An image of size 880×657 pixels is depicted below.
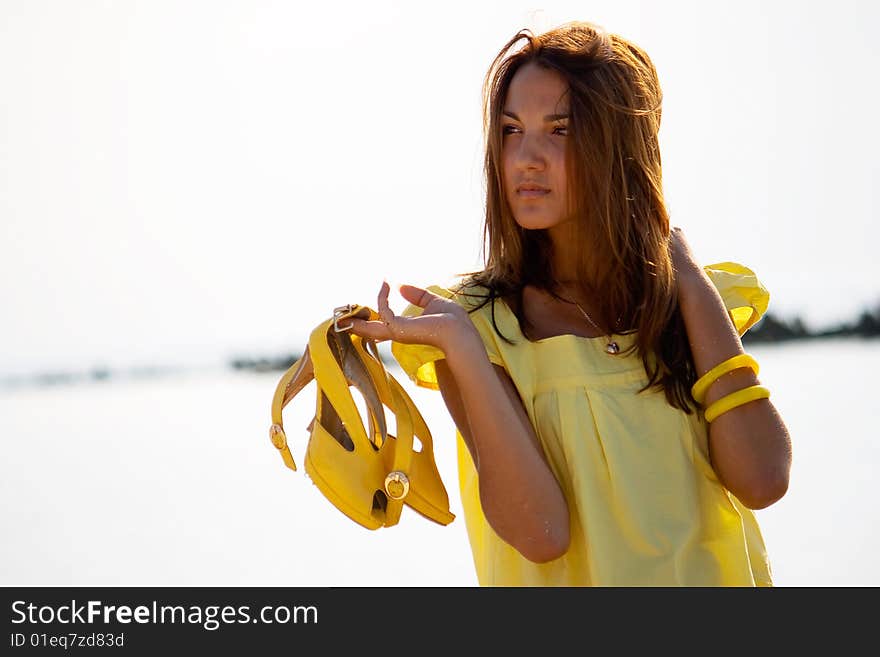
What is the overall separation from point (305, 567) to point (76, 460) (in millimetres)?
2406

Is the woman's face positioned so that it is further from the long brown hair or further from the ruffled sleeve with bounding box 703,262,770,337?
the ruffled sleeve with bounding box 703,262,770,337

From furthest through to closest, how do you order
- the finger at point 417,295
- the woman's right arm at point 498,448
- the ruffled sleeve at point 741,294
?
1. the ruffled sleeve at point 741,294
2. the finger at point 417,295
3. the woman's right arm at point 498,448

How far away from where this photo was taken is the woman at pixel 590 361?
2016mm

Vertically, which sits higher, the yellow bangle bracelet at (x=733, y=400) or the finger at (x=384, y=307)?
the finger at (x=384, y=307)

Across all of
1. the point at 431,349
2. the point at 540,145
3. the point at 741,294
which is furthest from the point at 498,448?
the point at 741,294

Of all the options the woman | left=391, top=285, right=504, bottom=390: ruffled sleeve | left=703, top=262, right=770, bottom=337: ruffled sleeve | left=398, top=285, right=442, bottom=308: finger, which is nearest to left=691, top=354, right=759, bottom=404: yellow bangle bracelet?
the woman

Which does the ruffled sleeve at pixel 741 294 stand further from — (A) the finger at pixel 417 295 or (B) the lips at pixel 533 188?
(A) the finger at pixel 417 295

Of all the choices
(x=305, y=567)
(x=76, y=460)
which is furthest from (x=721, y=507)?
(x=76, y=460)

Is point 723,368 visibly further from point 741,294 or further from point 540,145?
point 540,145

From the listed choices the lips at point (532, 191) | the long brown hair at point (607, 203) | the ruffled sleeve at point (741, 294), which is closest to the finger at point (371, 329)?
the long brown hair at point (607, 203)

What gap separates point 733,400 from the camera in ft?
6.86

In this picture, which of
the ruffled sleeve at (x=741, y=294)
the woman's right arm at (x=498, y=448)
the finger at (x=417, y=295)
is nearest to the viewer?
the woman's right arm at (x=498, y=448)

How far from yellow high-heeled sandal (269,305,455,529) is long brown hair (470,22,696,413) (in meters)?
0.24

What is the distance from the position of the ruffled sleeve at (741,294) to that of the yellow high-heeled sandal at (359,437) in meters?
0.65
